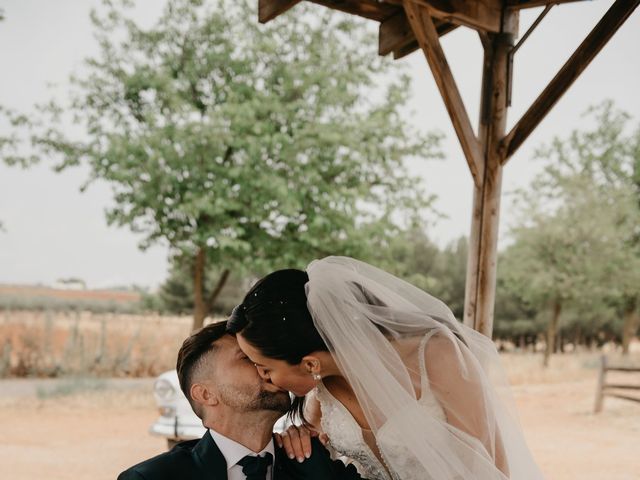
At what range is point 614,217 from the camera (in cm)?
1905

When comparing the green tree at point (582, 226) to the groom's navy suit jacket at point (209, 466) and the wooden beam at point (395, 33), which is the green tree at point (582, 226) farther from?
the groom's navy suit jacket at point (209, 466)

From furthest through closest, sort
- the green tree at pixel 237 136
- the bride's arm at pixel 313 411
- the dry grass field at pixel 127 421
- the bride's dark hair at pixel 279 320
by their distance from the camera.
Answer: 1. the green tree at pixel 237 136
2. the dry grass field at pixel 127 421
3. the bride's arm at pixel 313 411
4. the bride's dark hair at pixel 279 320

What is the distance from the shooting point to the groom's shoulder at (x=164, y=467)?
6.93 ft

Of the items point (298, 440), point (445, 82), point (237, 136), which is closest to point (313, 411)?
point (298, 440)

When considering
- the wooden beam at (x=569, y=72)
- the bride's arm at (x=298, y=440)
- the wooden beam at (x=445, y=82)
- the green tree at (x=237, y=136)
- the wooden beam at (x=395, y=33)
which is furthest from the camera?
the green tree at (x=237, y=136)

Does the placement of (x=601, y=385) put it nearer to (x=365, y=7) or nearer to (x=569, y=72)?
(x=569, y=72)

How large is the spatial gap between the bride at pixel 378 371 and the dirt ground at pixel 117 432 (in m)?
4.99

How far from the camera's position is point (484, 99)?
13.8ft

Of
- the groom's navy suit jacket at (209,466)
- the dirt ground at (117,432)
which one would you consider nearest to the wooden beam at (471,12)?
the groom's navy suit jacket at (209,466)

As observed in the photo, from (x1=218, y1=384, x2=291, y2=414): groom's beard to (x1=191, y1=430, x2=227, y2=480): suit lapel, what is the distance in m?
0.17

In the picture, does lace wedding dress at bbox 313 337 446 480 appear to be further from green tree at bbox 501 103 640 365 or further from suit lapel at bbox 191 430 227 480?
green tree at bbox 501 103 640 365

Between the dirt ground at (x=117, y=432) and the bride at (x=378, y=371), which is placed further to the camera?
the dirt ground at (x=117, y=432)

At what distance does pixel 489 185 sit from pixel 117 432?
6.76 m

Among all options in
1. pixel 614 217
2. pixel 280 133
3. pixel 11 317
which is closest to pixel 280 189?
pixel 280 133
